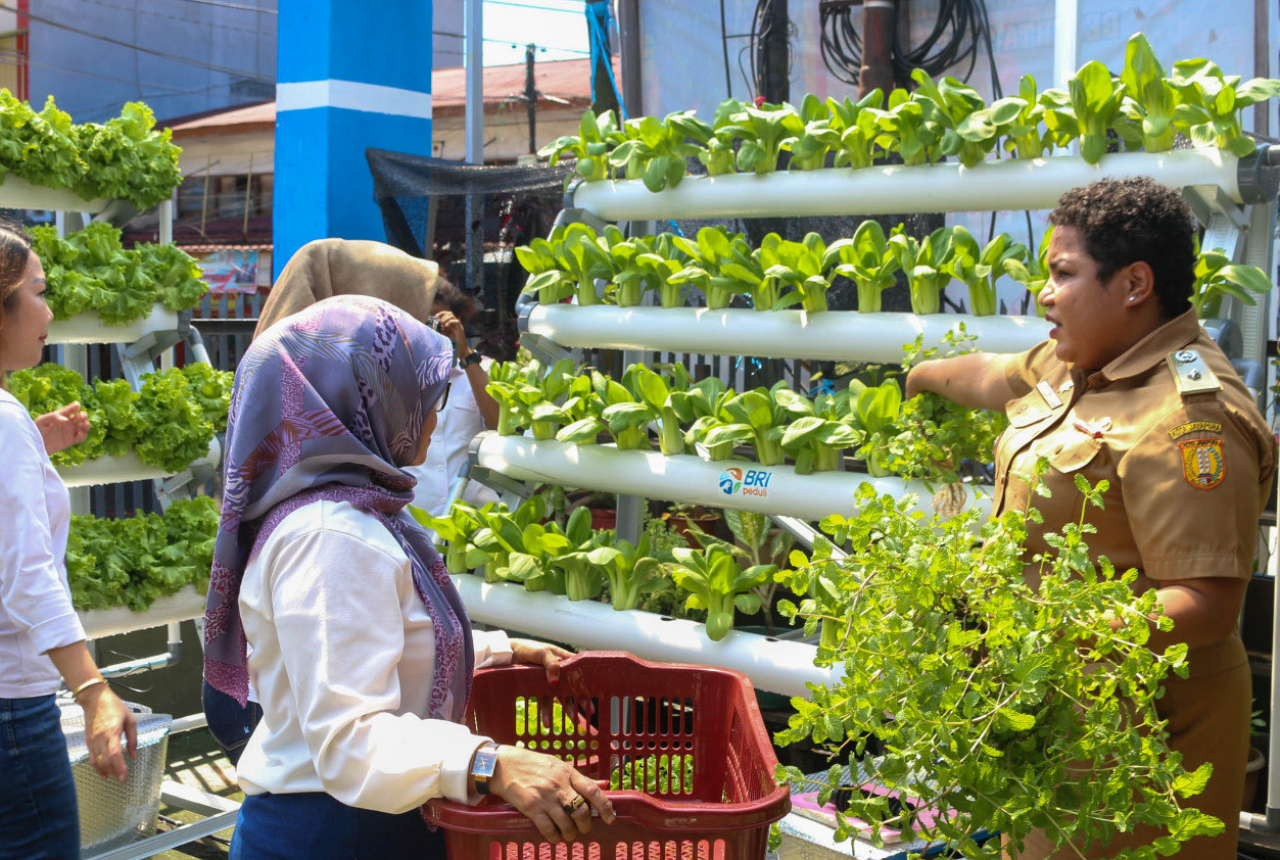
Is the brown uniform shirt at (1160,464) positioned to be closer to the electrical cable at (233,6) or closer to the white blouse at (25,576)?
the white blouse at (25,576)

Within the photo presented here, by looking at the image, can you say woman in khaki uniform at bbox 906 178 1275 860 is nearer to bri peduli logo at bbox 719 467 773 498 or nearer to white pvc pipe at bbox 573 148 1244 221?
white pvc pipe at bbox 573 148 1244 221

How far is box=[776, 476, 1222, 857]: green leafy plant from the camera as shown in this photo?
136cm

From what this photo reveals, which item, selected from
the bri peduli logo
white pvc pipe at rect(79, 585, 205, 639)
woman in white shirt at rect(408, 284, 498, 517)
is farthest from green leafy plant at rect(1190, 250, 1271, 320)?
white pvc pipe at rect(79, 585, 205, 639)

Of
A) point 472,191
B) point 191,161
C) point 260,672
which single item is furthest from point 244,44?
point 260,672

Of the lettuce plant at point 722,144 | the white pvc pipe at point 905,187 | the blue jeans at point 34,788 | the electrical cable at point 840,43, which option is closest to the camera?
the blue jeans at point 34,788

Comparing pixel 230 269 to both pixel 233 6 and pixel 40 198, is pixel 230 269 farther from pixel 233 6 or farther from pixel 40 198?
pixel 40 198

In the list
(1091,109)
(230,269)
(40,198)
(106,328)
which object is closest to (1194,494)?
(1091,109)

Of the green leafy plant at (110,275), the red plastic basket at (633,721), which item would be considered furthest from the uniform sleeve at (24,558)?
the green leafy plant at (110,275)

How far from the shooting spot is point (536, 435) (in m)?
3.36

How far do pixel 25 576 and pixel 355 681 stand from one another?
1028 mm

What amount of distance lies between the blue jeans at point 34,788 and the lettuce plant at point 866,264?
78.2 inches

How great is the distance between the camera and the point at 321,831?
1.59 meters

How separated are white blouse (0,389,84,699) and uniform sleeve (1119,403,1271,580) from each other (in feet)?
6.01

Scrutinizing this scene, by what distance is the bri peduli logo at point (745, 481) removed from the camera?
2.91 meters
